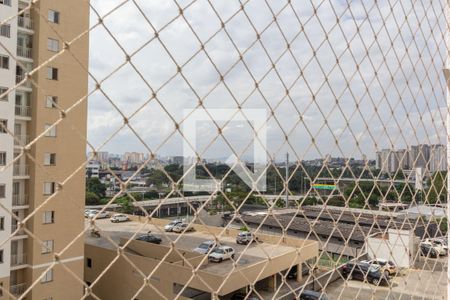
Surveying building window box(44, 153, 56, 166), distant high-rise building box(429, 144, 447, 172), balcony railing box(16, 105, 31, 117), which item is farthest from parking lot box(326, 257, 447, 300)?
balcony railing box(16, 105, 31, 117)

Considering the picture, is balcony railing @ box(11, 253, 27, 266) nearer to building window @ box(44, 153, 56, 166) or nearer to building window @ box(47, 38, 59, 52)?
building window @ box(44, 153, 56, 166)

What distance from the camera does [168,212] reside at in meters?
7.60

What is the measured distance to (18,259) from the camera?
164 inches

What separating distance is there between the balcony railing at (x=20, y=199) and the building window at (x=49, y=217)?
231mm

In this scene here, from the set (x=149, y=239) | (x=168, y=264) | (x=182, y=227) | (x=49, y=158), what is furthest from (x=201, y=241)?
(x=182, y=227)

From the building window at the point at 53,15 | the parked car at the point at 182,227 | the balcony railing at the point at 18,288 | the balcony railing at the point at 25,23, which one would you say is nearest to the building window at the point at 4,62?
the balcony railing at the point at 25,23

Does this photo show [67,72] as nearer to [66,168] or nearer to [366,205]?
[66,168]

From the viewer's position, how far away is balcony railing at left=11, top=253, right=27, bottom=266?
4109 mm

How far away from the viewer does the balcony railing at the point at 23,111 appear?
3.95 meters

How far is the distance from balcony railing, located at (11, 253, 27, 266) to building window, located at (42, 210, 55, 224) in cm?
49

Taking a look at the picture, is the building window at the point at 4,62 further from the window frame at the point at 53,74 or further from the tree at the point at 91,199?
the tree at the point at 91,199

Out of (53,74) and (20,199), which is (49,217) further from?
(53,74)

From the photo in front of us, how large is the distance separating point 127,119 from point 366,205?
0.56 m

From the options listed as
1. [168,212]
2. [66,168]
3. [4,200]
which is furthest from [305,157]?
[168,212]
